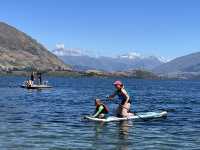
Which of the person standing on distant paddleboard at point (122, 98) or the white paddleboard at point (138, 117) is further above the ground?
the person standing on distant paddleboard at point (122, 98)

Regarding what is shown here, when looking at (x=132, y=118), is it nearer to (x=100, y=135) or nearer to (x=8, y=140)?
(x=100, y=135)

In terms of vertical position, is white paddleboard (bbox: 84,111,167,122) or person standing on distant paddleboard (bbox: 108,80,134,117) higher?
person standing on distant paddleboard (bbox: 108,80,134,117)

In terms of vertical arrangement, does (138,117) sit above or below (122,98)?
below

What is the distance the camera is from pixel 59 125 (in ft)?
146

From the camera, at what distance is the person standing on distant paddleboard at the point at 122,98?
4422cm

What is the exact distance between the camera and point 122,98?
1804 inches

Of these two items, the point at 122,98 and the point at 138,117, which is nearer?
the point at 122,98

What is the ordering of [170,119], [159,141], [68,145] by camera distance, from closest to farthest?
[68,145] < [159,141] < [170,119]

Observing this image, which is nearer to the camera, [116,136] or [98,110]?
[116,136]

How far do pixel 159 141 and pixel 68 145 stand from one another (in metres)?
6.81

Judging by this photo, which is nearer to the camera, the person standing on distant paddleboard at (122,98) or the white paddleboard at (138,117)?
the person standing on distant paddleboard at (122,98)

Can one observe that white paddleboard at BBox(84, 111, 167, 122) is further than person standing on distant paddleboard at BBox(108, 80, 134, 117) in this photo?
Yes

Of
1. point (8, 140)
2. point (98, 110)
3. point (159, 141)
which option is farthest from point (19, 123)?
point (159, 141)

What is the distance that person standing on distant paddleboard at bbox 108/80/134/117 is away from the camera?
44.2m
